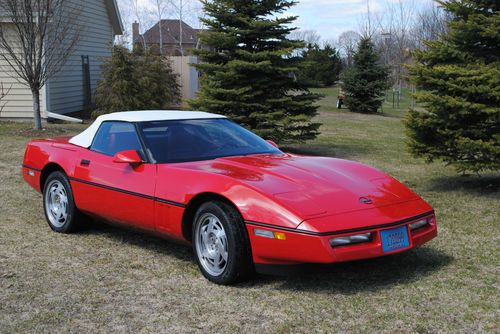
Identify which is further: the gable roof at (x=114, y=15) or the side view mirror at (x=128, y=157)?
the gable roof at (x=114, y=15)

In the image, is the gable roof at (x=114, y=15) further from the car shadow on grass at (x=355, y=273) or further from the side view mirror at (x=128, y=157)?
the car shadow on grass at (x=355, y=273)

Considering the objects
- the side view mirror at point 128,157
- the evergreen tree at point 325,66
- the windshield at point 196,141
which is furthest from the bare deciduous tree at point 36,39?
the evergreen tree at point 325,66

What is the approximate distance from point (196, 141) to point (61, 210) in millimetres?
1747

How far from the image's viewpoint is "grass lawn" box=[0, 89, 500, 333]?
3.88 m

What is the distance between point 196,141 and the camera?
560 centimetres

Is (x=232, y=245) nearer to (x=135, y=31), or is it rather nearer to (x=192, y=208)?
(x=192, y=208)

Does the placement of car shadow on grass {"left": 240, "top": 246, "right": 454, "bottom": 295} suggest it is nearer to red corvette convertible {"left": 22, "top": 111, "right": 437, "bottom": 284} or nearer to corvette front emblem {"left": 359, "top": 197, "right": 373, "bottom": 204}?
red corvette convertible {"left": 22, "top": 111, "right": 437, "bottom": 284}

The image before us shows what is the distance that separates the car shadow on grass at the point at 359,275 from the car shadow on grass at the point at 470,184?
11.9 ft

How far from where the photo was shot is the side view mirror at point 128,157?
5215mm

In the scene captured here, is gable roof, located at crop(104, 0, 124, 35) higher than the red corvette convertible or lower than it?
higher

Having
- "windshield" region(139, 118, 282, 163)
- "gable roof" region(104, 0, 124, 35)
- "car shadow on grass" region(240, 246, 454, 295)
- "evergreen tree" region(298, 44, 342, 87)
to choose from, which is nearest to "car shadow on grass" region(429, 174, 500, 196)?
"car shadow on grass" region(240, 246, 454, 295)

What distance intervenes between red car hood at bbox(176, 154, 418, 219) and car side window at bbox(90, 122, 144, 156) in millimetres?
775

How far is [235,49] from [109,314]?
9.14 m

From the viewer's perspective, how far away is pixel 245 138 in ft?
19.6
